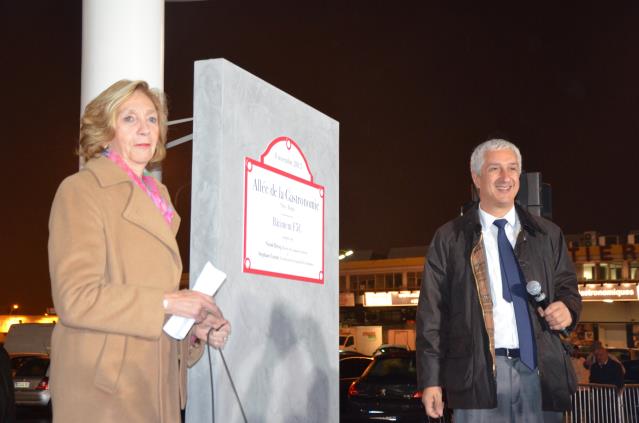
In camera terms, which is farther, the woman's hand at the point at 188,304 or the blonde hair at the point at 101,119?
the blonde hair at the point at 101,119

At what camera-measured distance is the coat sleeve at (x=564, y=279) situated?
454cm

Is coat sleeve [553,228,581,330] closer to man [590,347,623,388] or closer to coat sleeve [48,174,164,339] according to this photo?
coat sleeve [48,174,164,339]

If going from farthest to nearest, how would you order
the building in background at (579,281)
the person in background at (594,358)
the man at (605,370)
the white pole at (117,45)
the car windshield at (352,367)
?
the building in background at (579,281), the car windshield at (352,367), the person in background at (594,358), the man at (605,370), the white pole at (117,45)

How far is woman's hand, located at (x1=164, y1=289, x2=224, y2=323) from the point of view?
2850mm

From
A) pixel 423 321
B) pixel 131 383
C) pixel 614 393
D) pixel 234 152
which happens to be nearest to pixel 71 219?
pixel 131 383

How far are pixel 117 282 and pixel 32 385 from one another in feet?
57.7

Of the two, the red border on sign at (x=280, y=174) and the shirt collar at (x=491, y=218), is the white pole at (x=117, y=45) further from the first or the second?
the shirt collar at (x=491, y=218)

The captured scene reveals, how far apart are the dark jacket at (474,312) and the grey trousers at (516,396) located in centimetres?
6

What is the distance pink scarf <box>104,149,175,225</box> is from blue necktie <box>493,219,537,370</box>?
79.9 inches

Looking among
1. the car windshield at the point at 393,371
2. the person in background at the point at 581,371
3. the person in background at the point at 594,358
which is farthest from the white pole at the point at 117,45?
the person in background at the point at 581,371

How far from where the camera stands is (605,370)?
51.0 ft

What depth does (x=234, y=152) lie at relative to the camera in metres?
4.14

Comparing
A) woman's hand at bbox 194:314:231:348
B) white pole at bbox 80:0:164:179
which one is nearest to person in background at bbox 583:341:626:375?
white pole at bbox 80:0:164:179

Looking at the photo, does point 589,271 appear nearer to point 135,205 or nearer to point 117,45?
point 117,45
